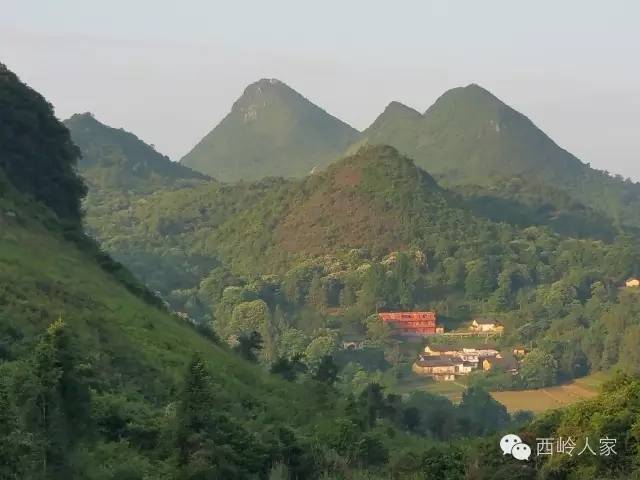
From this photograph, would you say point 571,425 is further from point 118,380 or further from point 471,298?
point 471,298

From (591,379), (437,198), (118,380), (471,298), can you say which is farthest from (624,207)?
(118,380)

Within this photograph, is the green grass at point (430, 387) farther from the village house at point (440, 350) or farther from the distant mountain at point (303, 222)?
the distant mountain at point (303, 222)

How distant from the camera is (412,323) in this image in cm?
6359

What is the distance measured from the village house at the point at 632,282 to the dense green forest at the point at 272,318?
2.19 feet

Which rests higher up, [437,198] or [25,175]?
[437,198]

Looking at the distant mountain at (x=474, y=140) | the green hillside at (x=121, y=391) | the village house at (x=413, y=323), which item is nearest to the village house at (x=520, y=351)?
the village house at (x=413, y=323)

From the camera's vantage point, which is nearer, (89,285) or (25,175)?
(89,285)

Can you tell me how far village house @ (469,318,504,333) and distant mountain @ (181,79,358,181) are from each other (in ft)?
361

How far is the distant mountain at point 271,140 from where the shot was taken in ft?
593

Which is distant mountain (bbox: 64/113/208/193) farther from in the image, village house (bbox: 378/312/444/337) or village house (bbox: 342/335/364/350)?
village house (bbox: 342/335/364/350)

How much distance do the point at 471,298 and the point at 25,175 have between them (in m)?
48.7

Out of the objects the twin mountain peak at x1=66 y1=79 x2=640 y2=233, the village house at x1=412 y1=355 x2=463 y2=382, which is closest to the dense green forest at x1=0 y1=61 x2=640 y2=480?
the village house at x1=412 y1=355 x2=463 y2=382

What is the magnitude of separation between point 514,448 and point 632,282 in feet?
218

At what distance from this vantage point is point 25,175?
27.8 metres
